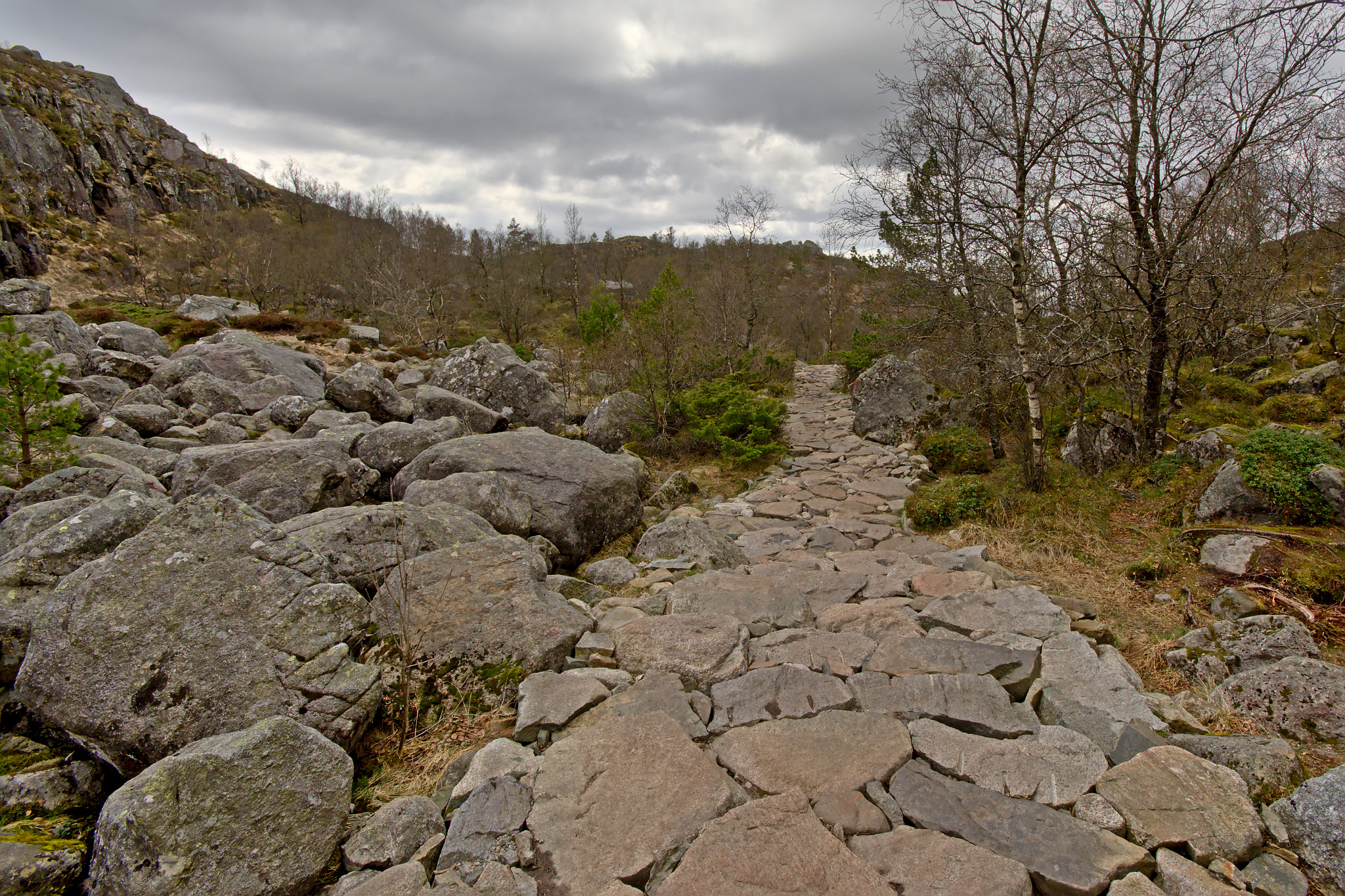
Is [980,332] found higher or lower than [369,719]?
higher

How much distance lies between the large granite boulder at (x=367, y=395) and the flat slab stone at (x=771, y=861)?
34.7 ft

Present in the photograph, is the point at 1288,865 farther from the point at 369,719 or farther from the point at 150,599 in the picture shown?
the point at 150,599

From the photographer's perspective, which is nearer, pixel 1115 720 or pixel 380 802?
pixel 380 802

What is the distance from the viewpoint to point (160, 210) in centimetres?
4972

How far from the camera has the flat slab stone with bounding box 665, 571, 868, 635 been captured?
172 inches

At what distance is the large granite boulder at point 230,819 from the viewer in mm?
1995

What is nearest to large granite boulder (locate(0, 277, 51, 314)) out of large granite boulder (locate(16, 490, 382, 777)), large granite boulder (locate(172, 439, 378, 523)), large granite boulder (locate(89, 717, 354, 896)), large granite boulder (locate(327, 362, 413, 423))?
large granite boulder (locate(327, 362, 413, 423))

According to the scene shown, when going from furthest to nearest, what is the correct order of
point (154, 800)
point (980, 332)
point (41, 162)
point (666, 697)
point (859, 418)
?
point (41, 162) < point (859, 418) < point (980, 332) < point (666, 697) < point (154, 800)

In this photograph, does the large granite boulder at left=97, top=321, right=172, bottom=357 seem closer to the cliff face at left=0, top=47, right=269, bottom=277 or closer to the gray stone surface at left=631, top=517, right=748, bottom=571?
the gray stone surface at left=631, top=517, right=748, bottom=571

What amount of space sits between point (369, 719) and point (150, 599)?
120 cm

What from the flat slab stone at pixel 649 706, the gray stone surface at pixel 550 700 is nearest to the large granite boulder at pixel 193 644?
the gray stone surface at pixel 550 700

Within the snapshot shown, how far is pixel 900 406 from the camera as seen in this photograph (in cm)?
1147

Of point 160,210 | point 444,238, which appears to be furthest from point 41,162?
point 444,238

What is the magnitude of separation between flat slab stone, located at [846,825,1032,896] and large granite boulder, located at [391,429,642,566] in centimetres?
445
